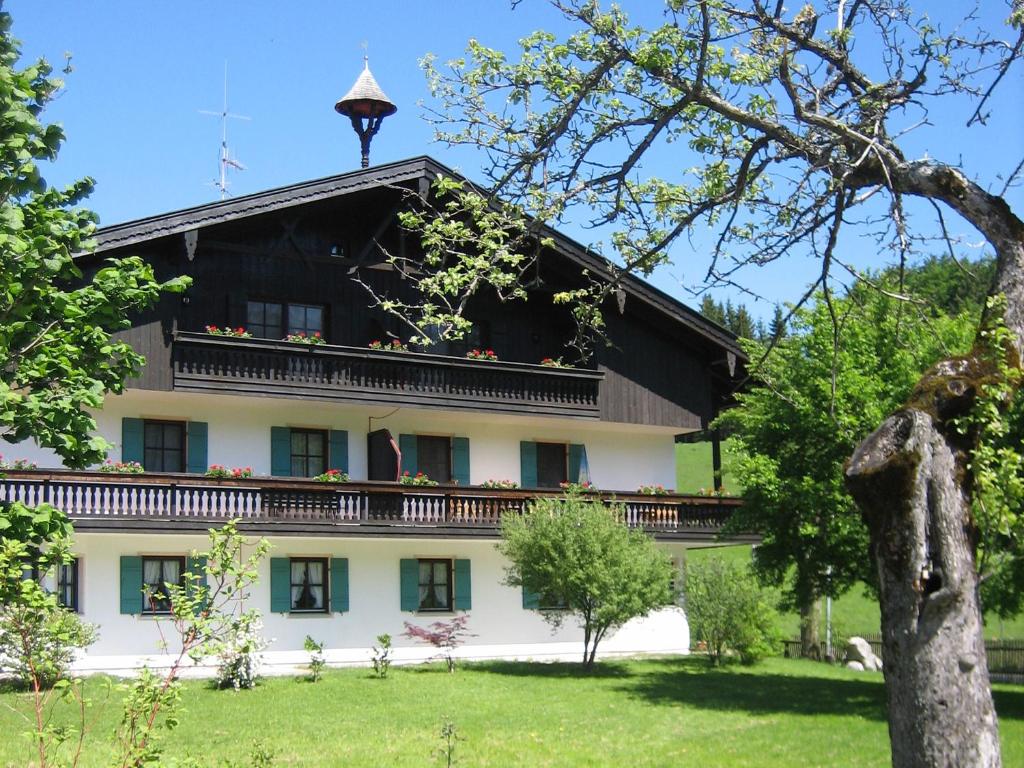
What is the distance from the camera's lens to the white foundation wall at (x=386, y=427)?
2617cm

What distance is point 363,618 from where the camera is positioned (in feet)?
90.4

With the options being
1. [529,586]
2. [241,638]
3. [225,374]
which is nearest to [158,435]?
[225,374]

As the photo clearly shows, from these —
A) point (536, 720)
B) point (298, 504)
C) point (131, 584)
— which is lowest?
point (536, 720)

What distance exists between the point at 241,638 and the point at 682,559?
953 inches

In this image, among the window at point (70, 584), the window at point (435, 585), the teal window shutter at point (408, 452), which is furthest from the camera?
the teal window shutter at point (408, 452)

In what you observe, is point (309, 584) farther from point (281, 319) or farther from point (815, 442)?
point (815, 442)

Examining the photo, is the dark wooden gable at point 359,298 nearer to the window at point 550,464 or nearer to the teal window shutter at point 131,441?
the teal window shutter at point 131,441

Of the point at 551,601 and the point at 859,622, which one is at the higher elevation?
the point at 551,601

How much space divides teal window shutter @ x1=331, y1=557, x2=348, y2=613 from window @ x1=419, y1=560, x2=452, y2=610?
1.98 metres

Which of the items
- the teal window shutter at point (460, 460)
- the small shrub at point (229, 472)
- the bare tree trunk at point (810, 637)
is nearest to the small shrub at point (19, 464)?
the small shrub at point (229, 472)

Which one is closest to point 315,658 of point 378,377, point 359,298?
point 378,377

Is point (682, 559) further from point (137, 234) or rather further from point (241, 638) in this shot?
point (241, 638)

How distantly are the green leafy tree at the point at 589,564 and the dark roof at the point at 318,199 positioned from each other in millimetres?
4778

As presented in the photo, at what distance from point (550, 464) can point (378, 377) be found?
5908 mm
